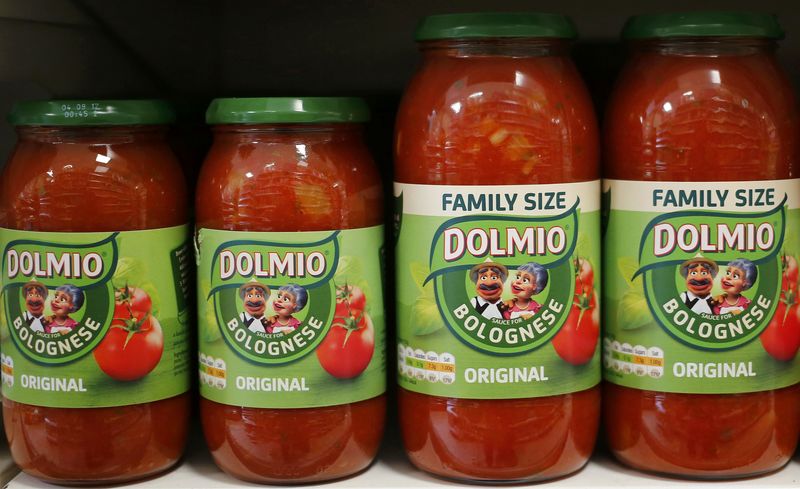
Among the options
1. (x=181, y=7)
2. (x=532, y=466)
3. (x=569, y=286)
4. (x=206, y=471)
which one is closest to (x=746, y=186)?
(x=569, y=286)

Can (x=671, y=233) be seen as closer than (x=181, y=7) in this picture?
Yes

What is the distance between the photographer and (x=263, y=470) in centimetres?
102

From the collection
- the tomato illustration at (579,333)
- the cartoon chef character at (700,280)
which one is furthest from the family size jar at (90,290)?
the cartoon chef character at (700,280)

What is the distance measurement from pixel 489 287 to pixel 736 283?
233 millimetres

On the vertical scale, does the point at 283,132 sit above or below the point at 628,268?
above

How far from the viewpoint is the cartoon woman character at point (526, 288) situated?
98cm

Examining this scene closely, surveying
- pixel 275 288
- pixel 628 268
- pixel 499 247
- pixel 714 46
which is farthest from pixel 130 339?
pixel 714 46

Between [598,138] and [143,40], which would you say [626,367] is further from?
[143,40]

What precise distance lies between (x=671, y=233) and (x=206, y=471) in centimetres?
52

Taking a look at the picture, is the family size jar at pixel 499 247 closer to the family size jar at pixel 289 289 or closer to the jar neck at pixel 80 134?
the family size jar at pixel 289 289

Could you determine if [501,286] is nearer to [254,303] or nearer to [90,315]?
[254,303]

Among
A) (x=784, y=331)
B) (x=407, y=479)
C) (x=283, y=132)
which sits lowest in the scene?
(x=407, y=479)

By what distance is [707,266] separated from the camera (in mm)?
991

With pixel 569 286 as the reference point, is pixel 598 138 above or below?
above
